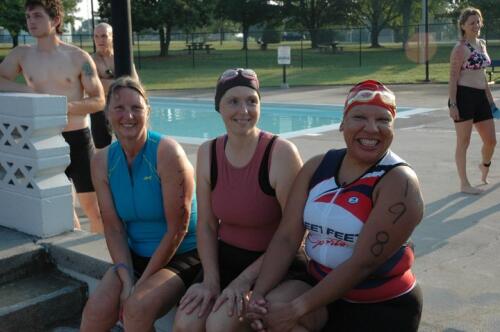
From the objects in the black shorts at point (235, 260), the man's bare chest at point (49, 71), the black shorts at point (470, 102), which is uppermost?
the man's bare chest at point (49, 71)

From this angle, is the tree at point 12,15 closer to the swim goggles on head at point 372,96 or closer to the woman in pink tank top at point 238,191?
the woman in pink tank top at point 238,191

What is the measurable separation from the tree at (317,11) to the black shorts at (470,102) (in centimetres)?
4659

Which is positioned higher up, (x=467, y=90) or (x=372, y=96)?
(x=372, y=96)

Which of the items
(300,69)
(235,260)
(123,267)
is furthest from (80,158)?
(300,69)

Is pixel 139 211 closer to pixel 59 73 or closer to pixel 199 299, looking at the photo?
pixel 199 299

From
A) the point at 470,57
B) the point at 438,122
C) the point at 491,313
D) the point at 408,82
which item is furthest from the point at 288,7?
the point at 491,313

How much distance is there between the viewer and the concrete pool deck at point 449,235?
3.51 m

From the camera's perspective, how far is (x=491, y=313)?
3.44 metres

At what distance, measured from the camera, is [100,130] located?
20.1 ft

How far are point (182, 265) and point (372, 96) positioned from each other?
51.7 inches

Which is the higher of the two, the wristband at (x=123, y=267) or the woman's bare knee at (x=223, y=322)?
the wristband at (x=123, y=267)

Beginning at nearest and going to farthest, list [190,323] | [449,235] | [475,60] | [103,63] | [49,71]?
[190,323] < [49,71] < [449,235] < [103,63] < [475,60]

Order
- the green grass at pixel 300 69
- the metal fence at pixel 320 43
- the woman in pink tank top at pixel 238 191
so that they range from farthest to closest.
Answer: the metal fence at pixel 320 43, the green grass at pixel 300 69, the woman in pink tank top at pixel 238 191

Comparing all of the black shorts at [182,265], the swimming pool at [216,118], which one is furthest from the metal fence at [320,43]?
the black shorts at [182,265]
